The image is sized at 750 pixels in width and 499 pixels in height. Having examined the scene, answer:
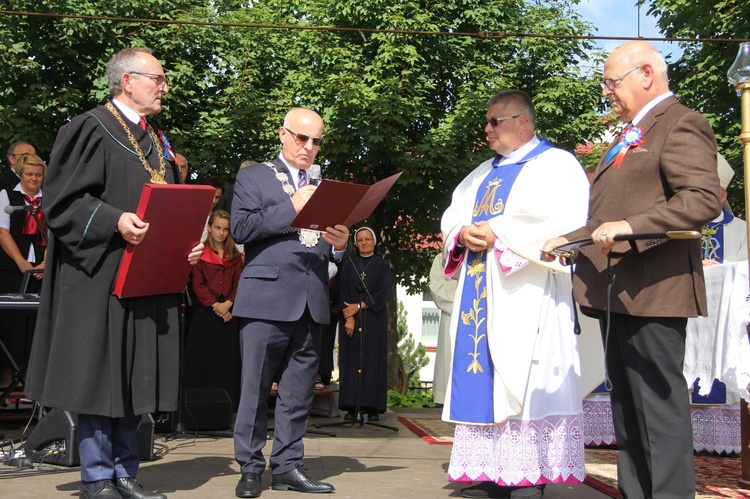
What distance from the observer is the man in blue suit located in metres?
5.19

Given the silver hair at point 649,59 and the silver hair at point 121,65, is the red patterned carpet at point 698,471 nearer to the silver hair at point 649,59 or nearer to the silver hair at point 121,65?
the silver hair at point 649,59

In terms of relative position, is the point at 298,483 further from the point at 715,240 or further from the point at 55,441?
the point at 715,240

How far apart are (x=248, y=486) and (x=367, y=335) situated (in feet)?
16.3

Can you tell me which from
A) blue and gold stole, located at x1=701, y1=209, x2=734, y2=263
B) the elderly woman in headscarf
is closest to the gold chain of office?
blue and gold stole, located at x1=701, y1=209, x2=734, y2=263

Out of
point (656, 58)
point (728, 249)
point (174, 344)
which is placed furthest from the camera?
point (728, 249)

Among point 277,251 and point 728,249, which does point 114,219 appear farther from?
point 728,249

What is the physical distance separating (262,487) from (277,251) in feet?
4.48

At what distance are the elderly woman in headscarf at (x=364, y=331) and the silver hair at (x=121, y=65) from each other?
5.05 meters

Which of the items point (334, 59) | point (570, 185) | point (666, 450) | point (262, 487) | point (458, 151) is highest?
point (334, 59)

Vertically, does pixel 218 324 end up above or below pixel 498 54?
below

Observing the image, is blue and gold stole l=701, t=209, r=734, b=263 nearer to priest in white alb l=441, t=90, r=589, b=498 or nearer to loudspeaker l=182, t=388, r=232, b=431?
priest in white alb l=441, t=90, r=589, b=498

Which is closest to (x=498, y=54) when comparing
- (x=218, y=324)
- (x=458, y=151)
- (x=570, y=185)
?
(x=458, y=151)

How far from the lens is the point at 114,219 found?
4.48m

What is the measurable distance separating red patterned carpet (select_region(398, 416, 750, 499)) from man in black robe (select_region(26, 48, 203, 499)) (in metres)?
2.73
